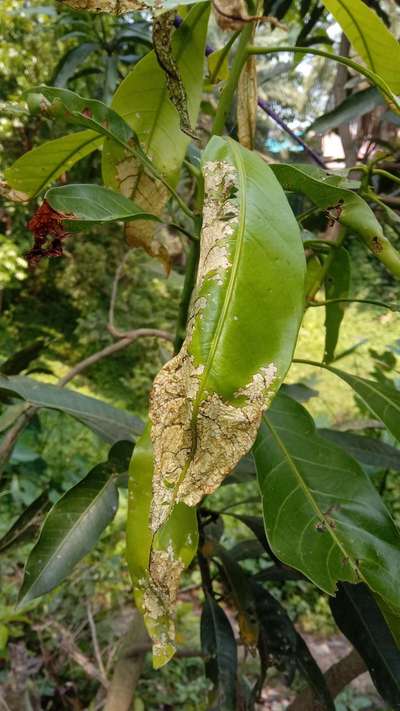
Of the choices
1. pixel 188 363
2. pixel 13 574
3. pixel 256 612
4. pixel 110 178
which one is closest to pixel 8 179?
pixel 110 178

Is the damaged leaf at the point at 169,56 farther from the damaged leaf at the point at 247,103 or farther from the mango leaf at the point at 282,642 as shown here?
the mango leaf at the point at 282,642

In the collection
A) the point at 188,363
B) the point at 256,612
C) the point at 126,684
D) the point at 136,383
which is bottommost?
the point at 136,383

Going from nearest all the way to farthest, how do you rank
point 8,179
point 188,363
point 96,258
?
1. point 188,363
2. point 8,179
3. point 96,258

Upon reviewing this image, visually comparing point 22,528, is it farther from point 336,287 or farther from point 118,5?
point 118,5

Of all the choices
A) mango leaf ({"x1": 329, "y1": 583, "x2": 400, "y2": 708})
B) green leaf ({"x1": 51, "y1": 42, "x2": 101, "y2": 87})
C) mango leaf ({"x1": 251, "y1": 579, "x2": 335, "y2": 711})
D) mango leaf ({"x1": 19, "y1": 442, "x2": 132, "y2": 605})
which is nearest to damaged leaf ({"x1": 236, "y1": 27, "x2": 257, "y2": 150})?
mango leaf ({"x1": 19, "y1": 442, "x2": 132, "y2": 605})

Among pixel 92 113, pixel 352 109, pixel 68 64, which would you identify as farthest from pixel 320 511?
pixel 68 64

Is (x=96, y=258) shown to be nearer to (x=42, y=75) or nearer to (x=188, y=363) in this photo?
(x=42, y=75)
